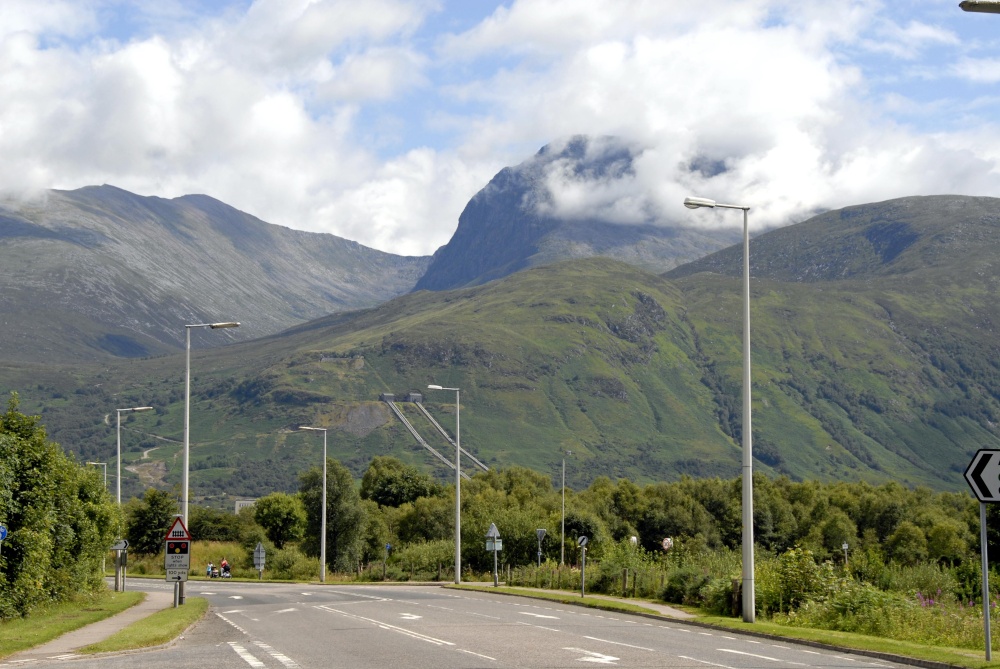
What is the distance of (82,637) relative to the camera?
29391mm

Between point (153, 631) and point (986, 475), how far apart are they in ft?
66.5

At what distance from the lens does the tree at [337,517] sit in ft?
331

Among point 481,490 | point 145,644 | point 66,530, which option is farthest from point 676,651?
point 481,490

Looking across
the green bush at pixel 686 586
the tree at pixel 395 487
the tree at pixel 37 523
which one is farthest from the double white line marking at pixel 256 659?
the tree at pixel 395 487

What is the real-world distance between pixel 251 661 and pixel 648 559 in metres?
32.1

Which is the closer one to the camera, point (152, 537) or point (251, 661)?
point (251, 661)

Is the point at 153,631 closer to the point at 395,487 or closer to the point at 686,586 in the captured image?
the point at 686,586

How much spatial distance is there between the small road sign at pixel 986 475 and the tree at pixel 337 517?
83.1 metres

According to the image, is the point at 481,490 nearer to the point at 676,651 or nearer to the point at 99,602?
the point at 99,602

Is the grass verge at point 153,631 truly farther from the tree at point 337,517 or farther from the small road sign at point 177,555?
the tree at point 337,517

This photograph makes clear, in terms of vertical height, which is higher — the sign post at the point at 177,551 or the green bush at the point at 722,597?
the sign post at the point at 177,551

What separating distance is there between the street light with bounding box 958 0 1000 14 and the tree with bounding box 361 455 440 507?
438 ft

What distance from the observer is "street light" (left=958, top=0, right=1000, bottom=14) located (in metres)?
14.3

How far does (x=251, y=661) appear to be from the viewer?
2148 cm
